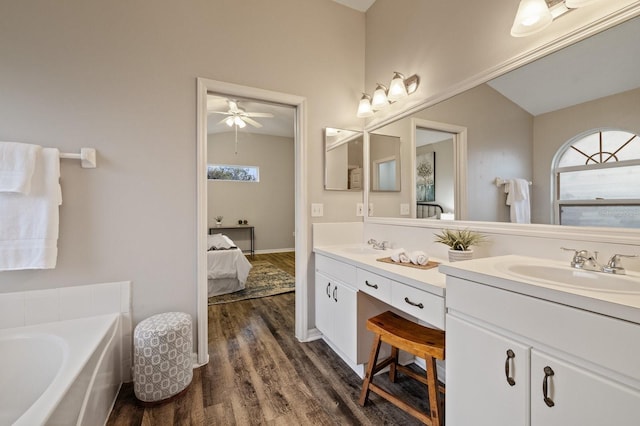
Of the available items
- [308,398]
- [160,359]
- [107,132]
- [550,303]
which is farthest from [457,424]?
[107,132]

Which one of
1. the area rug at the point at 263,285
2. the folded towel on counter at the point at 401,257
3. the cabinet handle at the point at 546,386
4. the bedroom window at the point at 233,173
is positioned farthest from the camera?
the bedroom window at the point at 233,173

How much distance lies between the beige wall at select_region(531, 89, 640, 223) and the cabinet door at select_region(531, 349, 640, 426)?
74 centimetres

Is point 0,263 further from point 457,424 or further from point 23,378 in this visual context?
point 457,424

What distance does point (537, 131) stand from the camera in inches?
52.7

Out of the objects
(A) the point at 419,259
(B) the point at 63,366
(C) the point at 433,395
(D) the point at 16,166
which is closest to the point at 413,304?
(A) the point at 419,259

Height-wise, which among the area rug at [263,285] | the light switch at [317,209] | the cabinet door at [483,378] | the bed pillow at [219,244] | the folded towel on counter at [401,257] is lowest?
the area rug at [263,285]

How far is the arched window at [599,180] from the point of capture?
105cm

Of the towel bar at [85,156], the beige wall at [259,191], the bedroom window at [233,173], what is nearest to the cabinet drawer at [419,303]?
the towel bar at [85,156]

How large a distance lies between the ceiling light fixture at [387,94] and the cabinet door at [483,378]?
163 cm

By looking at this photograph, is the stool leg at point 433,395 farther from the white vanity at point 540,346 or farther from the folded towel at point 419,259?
the folded towel at point 419,259

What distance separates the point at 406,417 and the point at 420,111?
75.9 inches

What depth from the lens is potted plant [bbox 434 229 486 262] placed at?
150 centimetres

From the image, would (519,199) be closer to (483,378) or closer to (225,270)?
(483,378)

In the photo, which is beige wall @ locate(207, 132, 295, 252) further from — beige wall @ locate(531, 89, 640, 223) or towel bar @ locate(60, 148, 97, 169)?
beige wall @ locate(531, 89, 640, 223)
